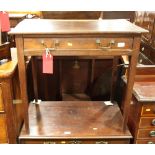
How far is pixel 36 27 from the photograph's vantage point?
1132 mm

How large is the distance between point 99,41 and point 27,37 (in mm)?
364

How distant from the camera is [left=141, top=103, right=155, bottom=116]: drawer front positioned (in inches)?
49.3

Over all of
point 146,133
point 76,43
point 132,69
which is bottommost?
point 146,133

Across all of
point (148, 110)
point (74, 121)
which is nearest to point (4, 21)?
point (74, 121)

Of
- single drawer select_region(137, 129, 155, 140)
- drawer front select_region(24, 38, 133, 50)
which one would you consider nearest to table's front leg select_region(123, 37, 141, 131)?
drawer front select_region(24, 38, 133, 50)

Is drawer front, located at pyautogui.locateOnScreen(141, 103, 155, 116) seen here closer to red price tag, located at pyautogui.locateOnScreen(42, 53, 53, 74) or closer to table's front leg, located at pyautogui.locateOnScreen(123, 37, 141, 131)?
table's front leg, located at pyautogui.locateOnScreen(123, 37, 141, 131)

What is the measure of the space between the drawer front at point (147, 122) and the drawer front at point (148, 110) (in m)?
0.03

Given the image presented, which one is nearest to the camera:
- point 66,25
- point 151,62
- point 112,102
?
point 66,25

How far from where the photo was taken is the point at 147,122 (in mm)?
1298

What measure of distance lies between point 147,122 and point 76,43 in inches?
26.5

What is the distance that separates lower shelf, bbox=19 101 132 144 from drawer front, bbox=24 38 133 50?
0.57m

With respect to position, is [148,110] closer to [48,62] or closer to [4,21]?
[48,62]
